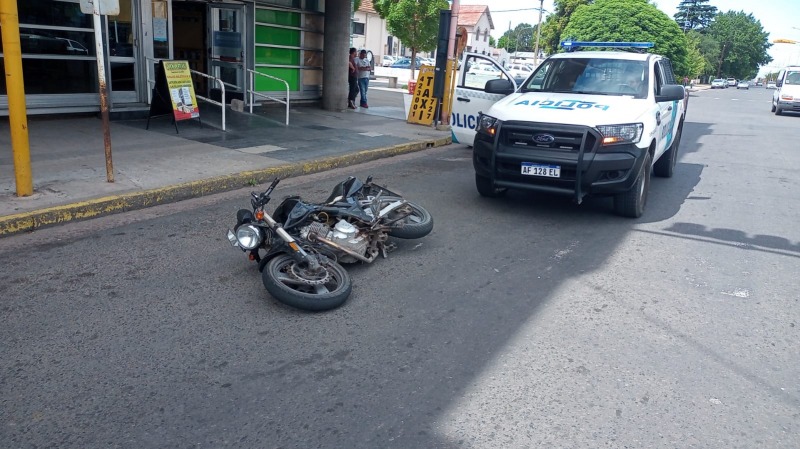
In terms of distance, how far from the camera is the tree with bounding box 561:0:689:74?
2102cm

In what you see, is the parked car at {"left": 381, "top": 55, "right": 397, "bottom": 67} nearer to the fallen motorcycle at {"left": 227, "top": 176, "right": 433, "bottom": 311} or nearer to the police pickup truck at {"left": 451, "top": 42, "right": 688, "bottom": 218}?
the police pickup truck at {"left": 451, "top": 42, "right": 688, "bottom": 218}

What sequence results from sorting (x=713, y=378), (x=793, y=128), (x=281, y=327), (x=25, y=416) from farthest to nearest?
(x=793, y=128) < (x=281, y=327) < (x=713, y=378) < (x=25, y=416)

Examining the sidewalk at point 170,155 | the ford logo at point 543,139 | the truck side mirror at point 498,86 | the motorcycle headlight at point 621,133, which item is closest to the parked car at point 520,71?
the sidewalk at point 170,155

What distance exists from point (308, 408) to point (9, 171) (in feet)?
20.4

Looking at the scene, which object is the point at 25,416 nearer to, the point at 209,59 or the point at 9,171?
the point at 9,171

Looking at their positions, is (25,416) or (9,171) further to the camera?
(9,171)

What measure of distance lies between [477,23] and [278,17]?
6355cm

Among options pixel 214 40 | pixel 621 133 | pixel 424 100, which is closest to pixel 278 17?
pixel 214 40

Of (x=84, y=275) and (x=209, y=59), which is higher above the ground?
(x=209, y=59)

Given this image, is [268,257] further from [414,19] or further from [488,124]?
[414,19]

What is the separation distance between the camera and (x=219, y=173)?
324 inches

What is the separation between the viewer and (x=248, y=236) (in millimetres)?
4621

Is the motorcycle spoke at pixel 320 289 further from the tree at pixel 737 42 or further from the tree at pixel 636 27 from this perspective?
the tree at pixel 737 42

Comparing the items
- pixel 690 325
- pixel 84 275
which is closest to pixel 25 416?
pixel 84 275
